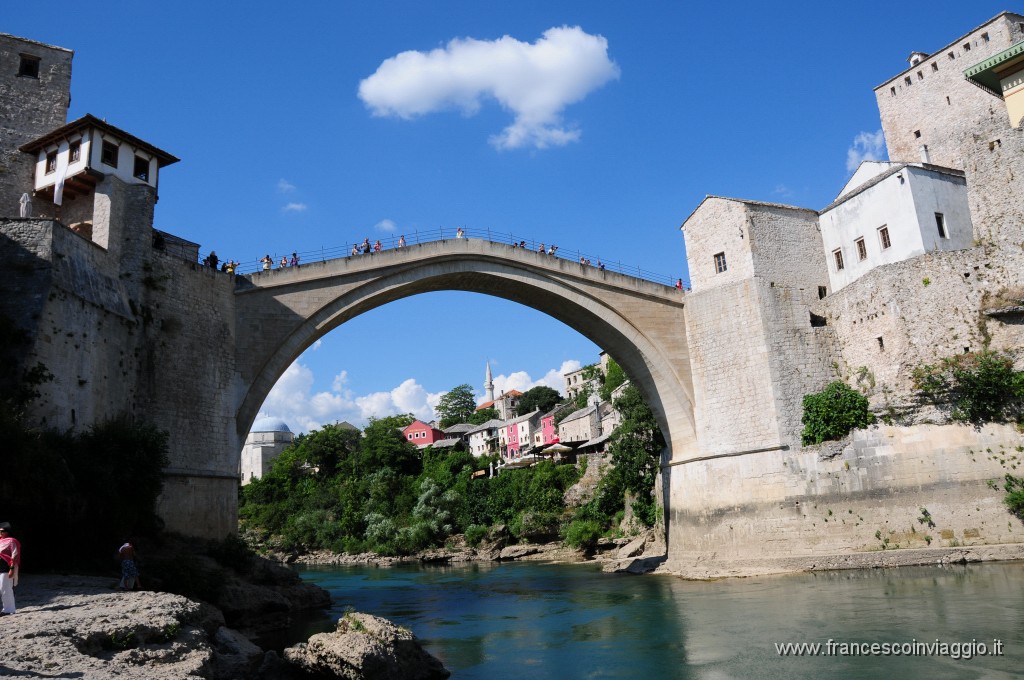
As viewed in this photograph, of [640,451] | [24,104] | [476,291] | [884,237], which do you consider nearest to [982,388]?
[884,237]

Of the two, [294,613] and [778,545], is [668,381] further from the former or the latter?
[294,613]

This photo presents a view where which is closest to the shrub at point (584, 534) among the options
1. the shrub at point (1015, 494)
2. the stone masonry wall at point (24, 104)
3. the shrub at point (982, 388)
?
the shrub at point (982, 388)

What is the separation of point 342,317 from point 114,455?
7879 mm

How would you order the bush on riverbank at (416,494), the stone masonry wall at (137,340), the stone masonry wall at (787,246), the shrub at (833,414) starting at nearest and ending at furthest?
the stone masonry wall at (137,340)
the shrub at (833,414)
the stone masonry wall at (787,246)
the bush on riverbank at (416,494)

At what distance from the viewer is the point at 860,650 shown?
34.3 ft

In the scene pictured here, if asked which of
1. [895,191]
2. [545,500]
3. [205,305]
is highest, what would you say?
[895,191]

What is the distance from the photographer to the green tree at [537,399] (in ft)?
248

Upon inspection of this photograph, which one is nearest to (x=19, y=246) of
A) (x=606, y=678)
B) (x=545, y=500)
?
(x=606, y=678)

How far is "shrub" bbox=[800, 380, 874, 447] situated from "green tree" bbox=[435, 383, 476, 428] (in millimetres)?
63259

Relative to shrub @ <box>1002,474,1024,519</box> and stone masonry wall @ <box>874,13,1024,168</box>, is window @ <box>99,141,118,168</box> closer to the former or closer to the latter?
shrub @ <box>1002,474,1024,519</box>

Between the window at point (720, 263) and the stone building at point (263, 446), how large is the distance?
54223 millimetres

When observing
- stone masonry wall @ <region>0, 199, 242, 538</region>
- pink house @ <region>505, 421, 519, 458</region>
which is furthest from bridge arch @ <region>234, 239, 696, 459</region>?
pink house @ <region>505, 421, 519, 458</region>

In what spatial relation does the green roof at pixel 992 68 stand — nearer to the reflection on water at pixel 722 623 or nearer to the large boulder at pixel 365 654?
the reflection on water at pixel 722 623

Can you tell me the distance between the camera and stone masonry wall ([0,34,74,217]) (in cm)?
1780
